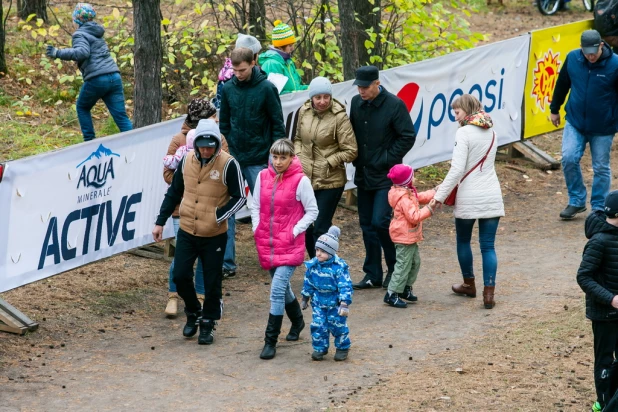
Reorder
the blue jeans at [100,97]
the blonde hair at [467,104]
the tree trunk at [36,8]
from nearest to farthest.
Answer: the blonde hair at [467,104] → the blue jeans at [100,97] → the tree trunk at [36,8]

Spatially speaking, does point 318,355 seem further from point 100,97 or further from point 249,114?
point 100,97

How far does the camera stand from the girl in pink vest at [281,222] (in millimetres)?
8008

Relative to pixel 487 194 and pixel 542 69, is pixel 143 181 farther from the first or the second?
pixel 542 69

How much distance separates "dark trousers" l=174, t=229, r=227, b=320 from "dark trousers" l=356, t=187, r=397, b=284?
1829 mm

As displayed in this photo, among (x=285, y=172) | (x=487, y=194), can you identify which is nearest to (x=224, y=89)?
(x=285, y=172)

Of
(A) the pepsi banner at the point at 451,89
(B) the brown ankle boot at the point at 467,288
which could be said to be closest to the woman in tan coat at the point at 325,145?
(B) the brown ankle boot at the point at 467,288

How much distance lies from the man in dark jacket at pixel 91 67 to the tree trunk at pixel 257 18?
3.09 meters

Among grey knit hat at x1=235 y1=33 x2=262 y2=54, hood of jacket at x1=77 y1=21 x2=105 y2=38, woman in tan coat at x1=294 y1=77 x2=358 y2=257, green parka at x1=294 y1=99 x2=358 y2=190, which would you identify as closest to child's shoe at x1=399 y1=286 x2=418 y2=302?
woman in tan coat at x1=294 y1=77 x2=358 y2=257

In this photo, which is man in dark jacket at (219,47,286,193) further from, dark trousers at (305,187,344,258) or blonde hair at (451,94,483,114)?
blonde hair at (451,94,483,114)

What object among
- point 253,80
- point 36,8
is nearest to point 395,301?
point 253,80

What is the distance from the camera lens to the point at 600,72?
11.6 m

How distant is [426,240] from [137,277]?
354cm

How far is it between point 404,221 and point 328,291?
5.03 ft

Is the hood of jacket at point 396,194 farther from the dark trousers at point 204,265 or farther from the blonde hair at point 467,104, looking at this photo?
the dark trousers at point 204,265
